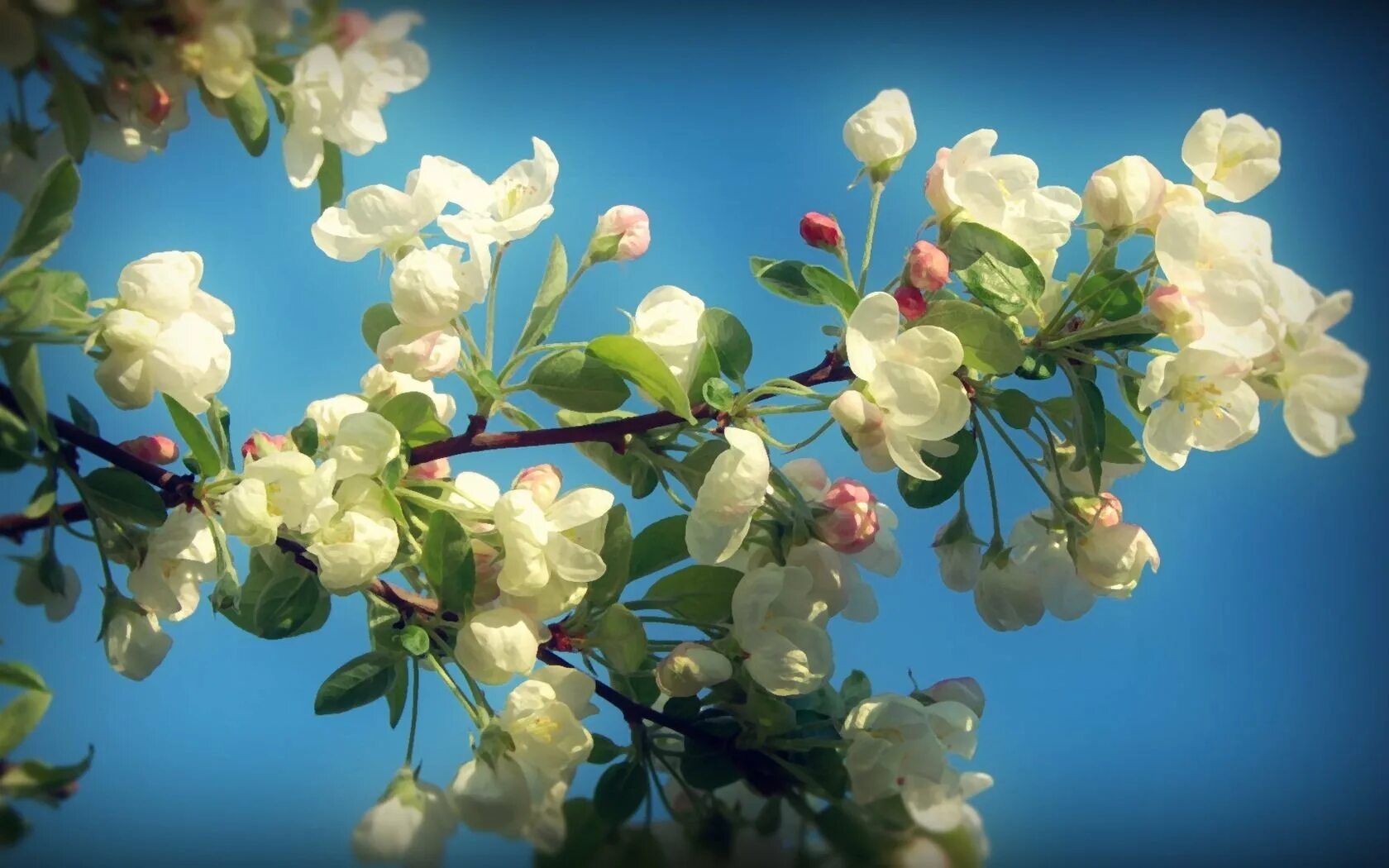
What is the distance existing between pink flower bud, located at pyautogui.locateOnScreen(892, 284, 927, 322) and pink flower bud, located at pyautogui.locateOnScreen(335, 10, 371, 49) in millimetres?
383

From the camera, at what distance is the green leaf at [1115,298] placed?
757 mm

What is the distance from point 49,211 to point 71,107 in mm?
59

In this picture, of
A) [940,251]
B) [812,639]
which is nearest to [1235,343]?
[940,251]

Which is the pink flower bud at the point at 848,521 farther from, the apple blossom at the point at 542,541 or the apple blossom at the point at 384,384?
the apple blossom at the point at 384,384

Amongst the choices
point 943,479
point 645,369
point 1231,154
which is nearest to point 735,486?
point 645,369

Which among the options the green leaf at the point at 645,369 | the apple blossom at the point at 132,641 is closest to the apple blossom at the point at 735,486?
the green leaf at the point at 645,369

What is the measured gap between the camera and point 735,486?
0.68m

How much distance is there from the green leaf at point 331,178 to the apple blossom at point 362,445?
6.9 inches

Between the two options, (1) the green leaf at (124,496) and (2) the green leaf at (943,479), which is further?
(2) the green leaf at (943,479)

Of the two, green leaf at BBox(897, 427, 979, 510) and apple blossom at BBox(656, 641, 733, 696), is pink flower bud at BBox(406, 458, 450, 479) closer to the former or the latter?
apple blossom at BBox(656, 641, 733, 696)

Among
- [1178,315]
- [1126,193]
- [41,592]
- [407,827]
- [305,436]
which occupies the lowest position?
[407,827]

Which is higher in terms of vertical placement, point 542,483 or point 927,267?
point 927,267

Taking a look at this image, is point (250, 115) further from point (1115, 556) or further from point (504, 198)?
point (1115, 556)

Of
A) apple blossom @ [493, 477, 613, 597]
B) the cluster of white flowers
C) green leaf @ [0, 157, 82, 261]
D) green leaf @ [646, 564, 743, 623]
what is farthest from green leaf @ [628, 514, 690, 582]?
green leaf @ [0, 157, 82, 261]
